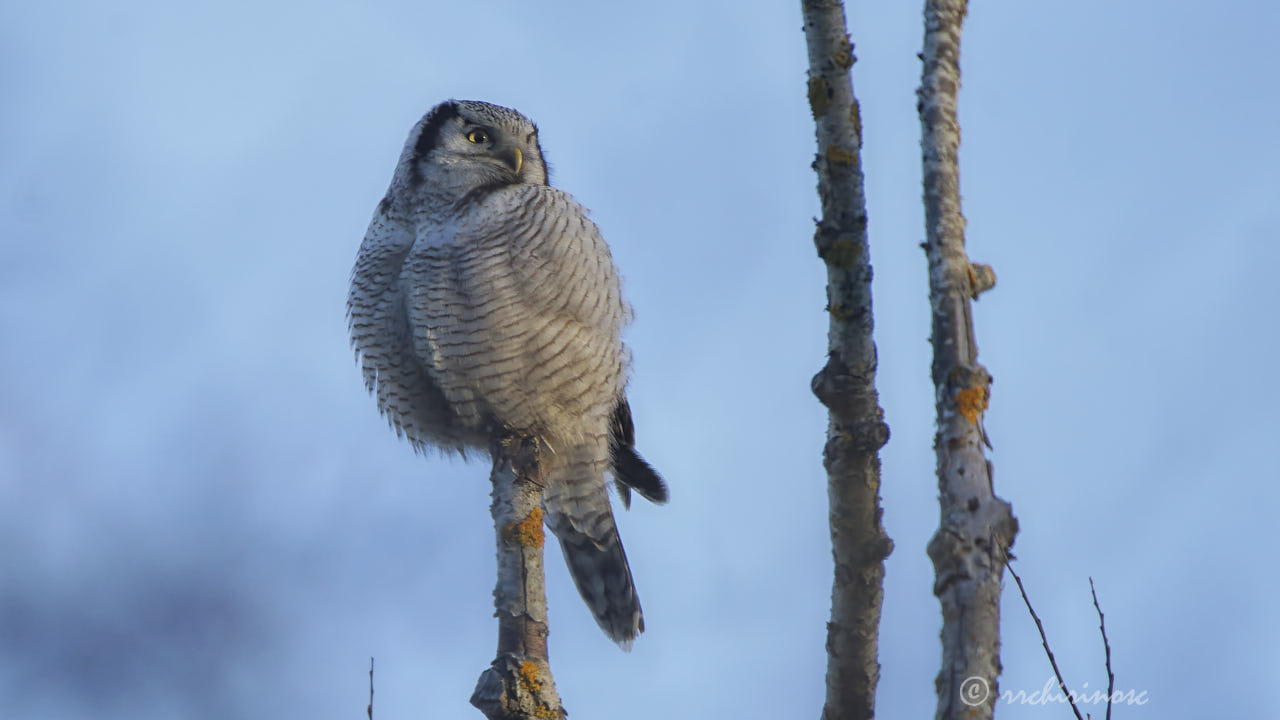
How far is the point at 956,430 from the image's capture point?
2.48 meters

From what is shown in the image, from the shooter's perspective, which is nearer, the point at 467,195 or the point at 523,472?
the point at 523,472

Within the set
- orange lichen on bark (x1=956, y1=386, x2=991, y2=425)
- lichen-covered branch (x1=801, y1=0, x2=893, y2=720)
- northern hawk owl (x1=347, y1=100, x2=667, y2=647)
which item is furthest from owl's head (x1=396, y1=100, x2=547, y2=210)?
orange lichen on bark (x1=956, y1=386, x2=991, y2=425)

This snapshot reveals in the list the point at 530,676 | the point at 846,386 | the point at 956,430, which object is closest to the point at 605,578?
the point at 530,676

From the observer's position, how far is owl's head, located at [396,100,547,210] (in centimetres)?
511

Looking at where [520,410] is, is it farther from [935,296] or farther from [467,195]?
[935,296]

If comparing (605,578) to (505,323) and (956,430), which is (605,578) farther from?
(956,430)

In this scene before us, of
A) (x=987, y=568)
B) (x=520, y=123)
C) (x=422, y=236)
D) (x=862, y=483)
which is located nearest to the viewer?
(x=987, y=568)

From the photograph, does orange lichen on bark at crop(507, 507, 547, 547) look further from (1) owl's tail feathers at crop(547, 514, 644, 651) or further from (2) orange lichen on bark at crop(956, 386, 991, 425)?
(2) orange lichen on bark at crop(956, 386, 991, 425)

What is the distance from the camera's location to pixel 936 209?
8.66 feet

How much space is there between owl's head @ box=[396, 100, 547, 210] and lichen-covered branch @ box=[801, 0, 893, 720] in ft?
7.09

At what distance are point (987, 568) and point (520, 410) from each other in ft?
9.26

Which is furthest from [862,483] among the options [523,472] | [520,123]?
[520,123]

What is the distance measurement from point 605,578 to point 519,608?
65.8 inches

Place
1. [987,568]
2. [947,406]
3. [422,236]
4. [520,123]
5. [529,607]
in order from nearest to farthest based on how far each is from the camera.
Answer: [987,568] < [947,406] < [529,607] < [422,236] < [520,123]
